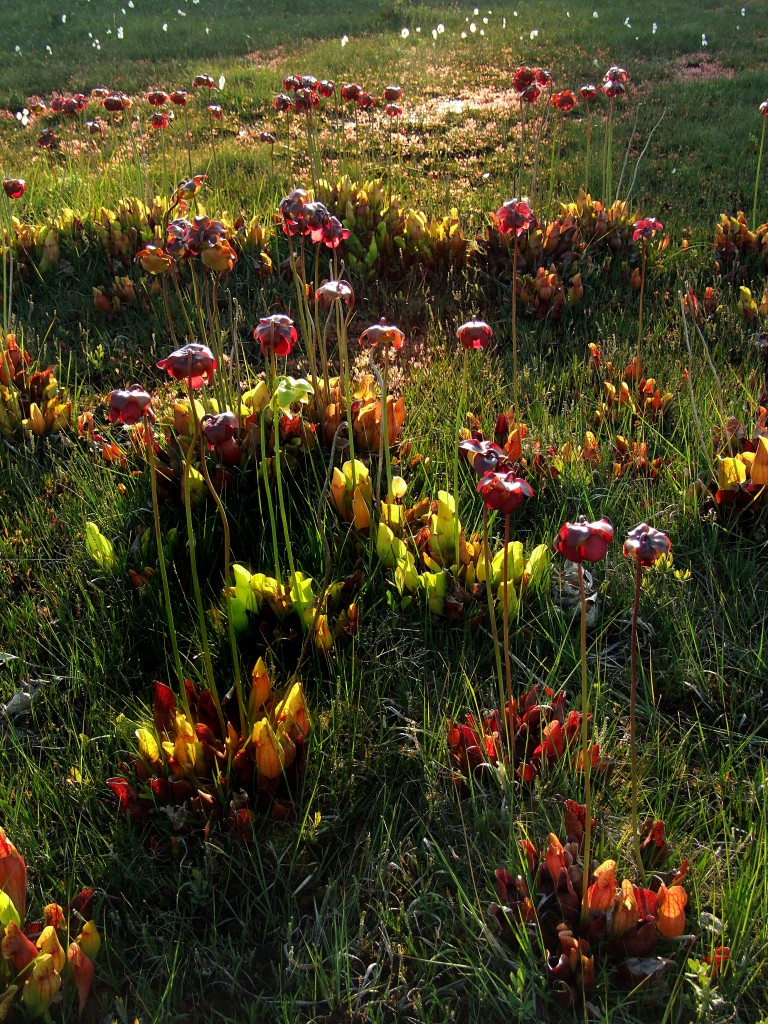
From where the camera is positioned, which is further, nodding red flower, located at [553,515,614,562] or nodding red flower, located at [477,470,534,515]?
nodding red flower, located at [477,470,534,515]

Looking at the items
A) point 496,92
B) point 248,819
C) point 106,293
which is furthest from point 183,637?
point 496,92

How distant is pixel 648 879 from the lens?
6.46ft

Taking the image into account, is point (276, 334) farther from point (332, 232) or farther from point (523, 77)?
point (523, 77)

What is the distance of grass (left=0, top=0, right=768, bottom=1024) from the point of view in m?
1.88

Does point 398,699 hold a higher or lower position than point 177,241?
lower

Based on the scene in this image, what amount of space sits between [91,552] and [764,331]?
337 centimetres

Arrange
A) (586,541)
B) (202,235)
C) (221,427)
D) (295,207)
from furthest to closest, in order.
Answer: (295,207) → (202,235) → (221,427) → (586,541)

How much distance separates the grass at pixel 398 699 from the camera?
73.9 inches

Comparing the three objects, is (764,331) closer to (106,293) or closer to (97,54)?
(106,293)

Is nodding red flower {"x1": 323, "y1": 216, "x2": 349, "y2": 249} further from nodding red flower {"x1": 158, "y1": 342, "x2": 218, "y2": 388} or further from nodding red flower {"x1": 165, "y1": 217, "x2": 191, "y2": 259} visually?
nodding red flower {"x1": 158, "y1": 342, "x2": 218, "y2": 388}

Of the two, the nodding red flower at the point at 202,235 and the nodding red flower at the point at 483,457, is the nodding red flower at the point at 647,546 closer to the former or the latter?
the nodding red flower at the point at 483,457

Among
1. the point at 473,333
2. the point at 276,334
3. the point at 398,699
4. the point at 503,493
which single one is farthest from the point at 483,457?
the point at 398,699

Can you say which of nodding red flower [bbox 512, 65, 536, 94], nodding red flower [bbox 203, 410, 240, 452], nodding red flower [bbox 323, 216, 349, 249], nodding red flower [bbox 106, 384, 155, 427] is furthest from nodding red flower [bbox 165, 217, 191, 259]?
nodding red flower [bbox 512, 65, 536, 94]

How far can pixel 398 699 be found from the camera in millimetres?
2521
